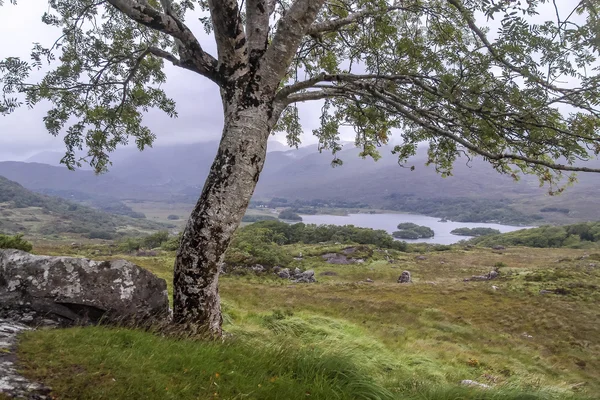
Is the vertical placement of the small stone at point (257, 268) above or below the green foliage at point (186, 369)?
below

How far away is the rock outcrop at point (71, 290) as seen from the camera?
A: 6.12m

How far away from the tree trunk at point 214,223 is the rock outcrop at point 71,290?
39.4 inches

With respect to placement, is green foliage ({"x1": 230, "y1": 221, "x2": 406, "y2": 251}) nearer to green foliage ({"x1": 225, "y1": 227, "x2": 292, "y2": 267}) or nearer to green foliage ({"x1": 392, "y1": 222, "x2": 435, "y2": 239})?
green foliage ({"x1": 225, "y1": 227, "x2": 292, "y2": 267})

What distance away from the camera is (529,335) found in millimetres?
18859

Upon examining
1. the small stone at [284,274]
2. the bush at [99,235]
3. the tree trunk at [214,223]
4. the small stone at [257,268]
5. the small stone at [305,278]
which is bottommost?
the bush at [99,235]

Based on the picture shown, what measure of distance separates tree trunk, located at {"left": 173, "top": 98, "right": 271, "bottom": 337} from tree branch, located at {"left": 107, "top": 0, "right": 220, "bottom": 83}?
1133 mm

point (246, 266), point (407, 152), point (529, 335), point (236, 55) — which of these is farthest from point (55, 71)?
point (246, 266)

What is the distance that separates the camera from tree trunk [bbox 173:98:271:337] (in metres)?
6.21

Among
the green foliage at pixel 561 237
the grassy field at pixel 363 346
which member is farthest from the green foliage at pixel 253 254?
the green foliage at pixel 561 237

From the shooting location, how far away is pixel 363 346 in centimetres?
1224

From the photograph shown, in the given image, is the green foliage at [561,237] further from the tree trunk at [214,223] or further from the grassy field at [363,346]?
the tree trunk at [214,223]

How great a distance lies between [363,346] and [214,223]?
27.8 feet

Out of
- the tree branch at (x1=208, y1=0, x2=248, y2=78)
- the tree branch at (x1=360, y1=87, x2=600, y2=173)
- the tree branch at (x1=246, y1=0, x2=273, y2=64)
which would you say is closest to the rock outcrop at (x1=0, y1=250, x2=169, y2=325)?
the tree branch at (x1=208, y1=0, x2=248, y2=78)

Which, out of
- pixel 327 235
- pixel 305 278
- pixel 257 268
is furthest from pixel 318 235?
pixel 305 278
